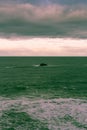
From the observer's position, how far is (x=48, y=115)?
108 ft

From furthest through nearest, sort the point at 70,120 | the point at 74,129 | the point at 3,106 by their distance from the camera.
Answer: the point at 3,106 < the point at 70,120 < the point at 74,129

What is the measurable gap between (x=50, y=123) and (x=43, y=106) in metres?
6.75

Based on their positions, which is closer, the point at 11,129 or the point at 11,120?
the point at 11,129

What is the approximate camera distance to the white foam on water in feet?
99.0

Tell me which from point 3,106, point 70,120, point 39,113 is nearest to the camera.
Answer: point 70,120

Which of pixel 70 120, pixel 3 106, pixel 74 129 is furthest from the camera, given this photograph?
pixel 3 106

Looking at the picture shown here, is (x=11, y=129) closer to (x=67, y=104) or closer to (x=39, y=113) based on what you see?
(x=39, y=113)

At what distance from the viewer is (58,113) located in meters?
33.8

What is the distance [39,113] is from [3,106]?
615 centimetres

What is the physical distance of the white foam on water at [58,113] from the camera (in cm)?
3017

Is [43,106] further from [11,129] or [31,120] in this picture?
[11,129]

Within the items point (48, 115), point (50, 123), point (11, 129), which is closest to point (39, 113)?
point (48, 115)

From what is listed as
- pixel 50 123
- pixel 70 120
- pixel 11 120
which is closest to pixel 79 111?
pixel 70 120

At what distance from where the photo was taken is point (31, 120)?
104ft
